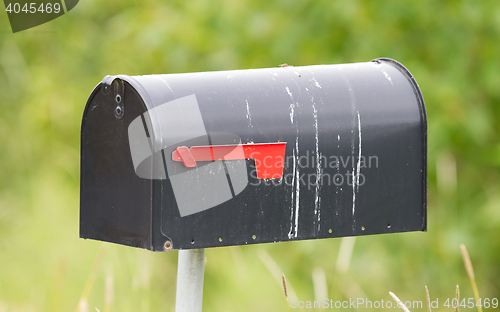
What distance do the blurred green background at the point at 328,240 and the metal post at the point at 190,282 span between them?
1.02m

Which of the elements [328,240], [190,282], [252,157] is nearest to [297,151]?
[252,157]

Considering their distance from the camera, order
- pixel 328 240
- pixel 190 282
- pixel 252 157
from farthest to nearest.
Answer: pixel 328 240 < pixel 190 282 < pixel 252 157

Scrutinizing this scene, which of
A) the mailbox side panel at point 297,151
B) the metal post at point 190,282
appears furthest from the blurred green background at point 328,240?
the mailbox side panel at point 297,151

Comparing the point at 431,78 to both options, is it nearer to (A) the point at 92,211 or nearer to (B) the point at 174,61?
(B) the point at 174,61

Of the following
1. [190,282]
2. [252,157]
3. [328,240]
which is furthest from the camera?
[328,240]

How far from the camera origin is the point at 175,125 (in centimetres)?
144

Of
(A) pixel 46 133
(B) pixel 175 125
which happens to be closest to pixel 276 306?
(B) pixel 175 125

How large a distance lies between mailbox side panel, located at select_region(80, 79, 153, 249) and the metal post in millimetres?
191

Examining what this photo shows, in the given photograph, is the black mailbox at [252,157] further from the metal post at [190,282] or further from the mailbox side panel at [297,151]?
the metal post at [190,282]

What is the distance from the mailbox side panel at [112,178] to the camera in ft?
4.81

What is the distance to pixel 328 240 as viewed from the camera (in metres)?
3.36

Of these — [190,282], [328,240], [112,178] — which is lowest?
[328,240]

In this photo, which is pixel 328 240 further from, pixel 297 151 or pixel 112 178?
pixel 112 178

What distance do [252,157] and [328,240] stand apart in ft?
6.39
